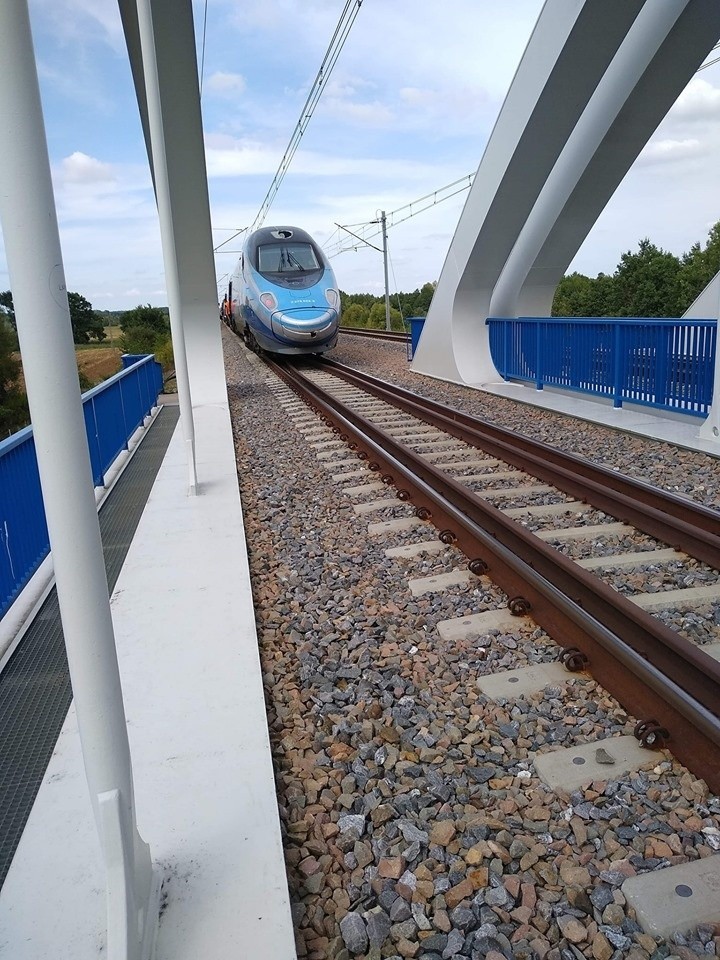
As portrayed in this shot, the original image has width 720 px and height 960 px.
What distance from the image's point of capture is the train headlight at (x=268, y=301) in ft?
56.1

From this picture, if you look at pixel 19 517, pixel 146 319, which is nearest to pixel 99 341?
pixel 19 517

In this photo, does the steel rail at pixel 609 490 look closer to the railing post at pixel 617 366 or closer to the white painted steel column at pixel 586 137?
the railing post at pixel 617 366

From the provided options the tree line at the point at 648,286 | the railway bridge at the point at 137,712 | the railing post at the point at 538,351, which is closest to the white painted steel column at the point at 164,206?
the railway bridge at the point at 137,712

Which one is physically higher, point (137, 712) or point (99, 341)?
point (99, 341)

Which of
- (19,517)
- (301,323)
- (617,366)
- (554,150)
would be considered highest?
(554,150)

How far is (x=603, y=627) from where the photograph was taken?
3.39 metres

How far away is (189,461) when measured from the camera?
Result: 669 cm

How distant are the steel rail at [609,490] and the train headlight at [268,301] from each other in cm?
843

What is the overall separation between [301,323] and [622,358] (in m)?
8.56

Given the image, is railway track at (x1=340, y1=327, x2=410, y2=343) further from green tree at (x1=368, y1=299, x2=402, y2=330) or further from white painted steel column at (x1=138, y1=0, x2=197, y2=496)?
white painted steel column at (x1=138, y1=0, x2=197, y2=496)

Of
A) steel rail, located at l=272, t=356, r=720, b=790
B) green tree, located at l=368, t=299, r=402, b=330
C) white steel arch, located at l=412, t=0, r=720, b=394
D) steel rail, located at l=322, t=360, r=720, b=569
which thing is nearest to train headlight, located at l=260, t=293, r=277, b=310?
white steel arch, located at l=412, t=0, r=720, b=394

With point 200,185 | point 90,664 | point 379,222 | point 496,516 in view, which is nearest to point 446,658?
point 496,516

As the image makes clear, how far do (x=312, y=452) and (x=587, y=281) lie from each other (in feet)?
156

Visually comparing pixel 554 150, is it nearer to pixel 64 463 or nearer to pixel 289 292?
pixel 289 292
